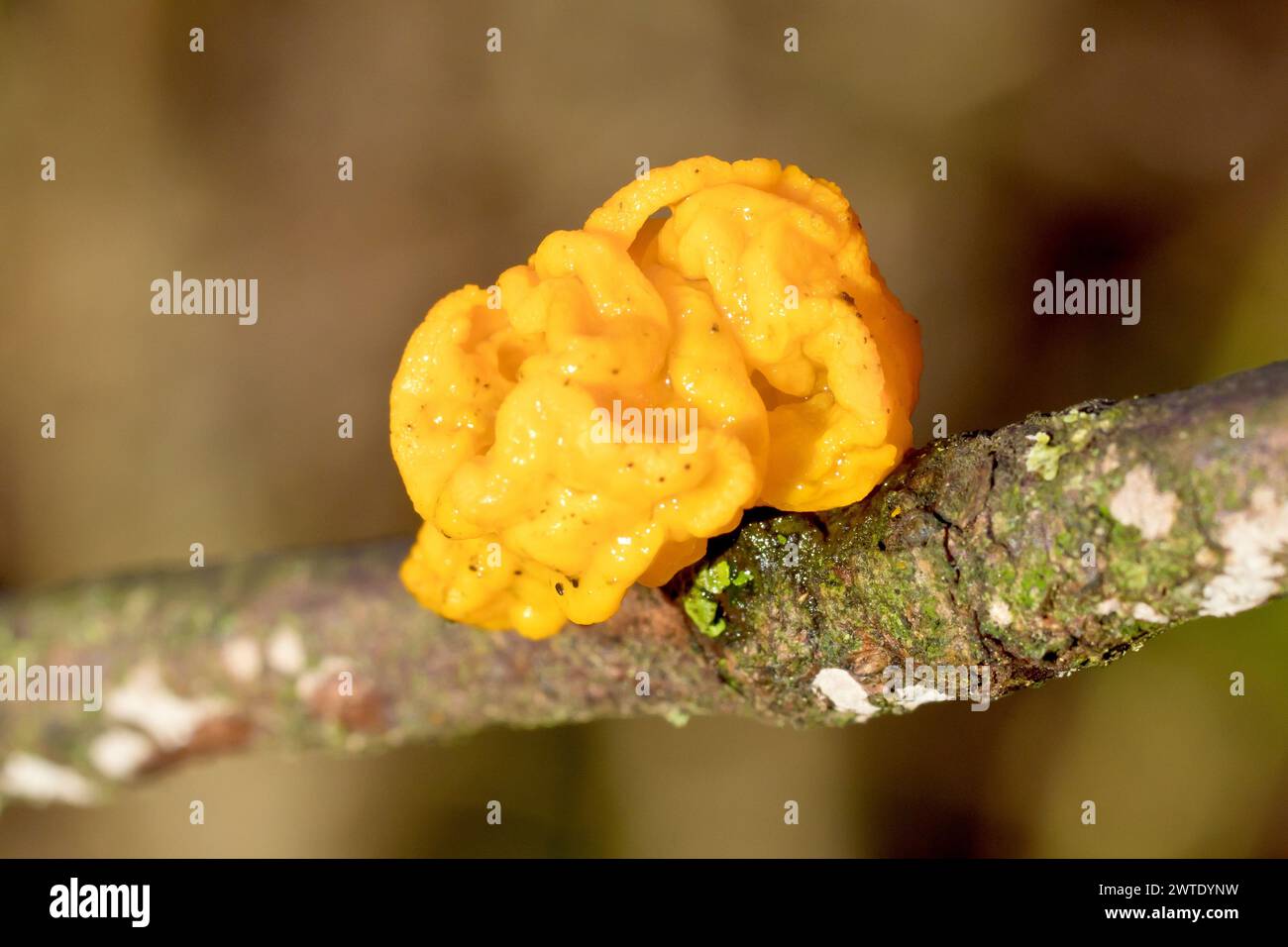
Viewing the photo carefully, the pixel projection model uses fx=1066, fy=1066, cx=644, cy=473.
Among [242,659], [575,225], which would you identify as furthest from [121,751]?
[575,225]

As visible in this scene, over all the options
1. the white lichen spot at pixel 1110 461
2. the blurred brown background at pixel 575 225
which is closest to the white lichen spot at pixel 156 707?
the blurred brown background at pixel 575 225

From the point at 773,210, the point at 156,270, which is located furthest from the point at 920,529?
the point at 156,270

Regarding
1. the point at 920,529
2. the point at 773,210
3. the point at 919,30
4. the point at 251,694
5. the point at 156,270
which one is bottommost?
the point at 251,694

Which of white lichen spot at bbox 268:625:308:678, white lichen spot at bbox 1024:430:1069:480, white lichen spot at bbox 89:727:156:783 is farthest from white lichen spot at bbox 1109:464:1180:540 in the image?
white lichen spot at bbox 89:727:156:783

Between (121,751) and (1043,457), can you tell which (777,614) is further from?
(121,751)

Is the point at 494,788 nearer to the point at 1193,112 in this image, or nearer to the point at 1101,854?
the point at 1101,854
